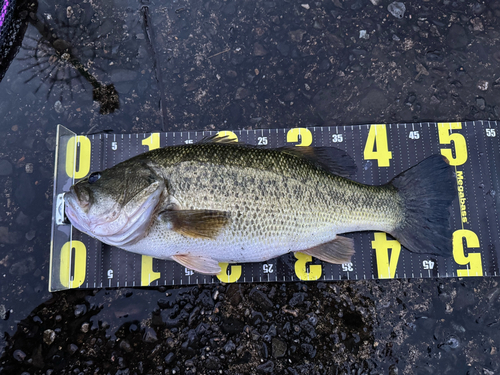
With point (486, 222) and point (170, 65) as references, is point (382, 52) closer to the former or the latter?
point (486, 222)

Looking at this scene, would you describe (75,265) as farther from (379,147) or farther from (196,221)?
(379,147)

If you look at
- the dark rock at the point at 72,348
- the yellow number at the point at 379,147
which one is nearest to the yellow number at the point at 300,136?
the yellow number at the point at 379,147

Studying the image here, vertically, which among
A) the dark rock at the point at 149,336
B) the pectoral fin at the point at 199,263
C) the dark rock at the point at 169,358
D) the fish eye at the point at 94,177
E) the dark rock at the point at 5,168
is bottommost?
the dark rock at the point at 169,358

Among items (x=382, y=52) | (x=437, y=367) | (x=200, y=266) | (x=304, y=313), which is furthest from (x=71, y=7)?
(x=437, y=367)

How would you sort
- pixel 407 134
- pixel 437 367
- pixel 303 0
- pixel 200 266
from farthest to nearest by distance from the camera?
1. pixel 303 0
2. pixel 407 134
3. pixel 437 367
4. pixel 200 266

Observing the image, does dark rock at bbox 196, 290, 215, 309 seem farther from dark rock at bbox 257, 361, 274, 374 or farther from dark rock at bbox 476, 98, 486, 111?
dark rock at bbox 476, 98, 486, 111

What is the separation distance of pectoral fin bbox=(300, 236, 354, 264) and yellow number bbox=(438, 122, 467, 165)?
4.45ft

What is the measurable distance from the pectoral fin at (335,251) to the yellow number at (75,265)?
6.90 feet

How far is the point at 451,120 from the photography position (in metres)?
3.06

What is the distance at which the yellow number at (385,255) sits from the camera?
2.83 metres

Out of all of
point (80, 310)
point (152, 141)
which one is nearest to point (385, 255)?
point (152, 141)

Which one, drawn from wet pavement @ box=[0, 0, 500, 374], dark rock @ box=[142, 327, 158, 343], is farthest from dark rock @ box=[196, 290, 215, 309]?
dark rock @ box=[142, 327, 158, 343]

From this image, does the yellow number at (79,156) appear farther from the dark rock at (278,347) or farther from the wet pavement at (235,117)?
the dark rock at (278,347)

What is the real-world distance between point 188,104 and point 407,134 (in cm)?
224
